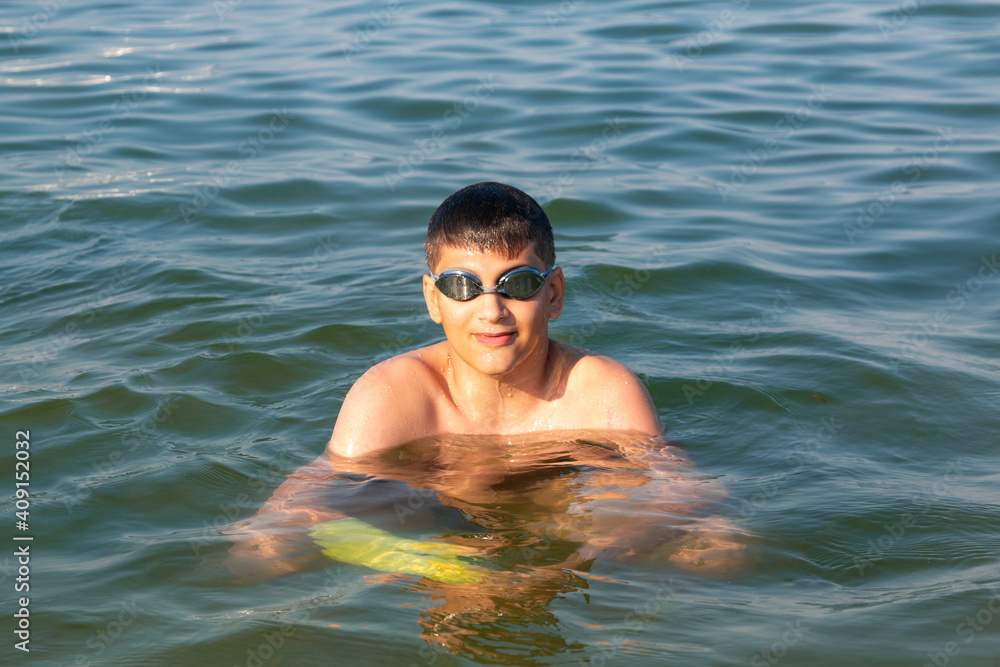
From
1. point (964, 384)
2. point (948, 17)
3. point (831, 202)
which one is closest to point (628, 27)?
point (948, 17)

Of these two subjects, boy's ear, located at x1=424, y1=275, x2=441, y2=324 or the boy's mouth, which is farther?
boy's ear, located at x1=424, y1=275, x2=441, y2=324

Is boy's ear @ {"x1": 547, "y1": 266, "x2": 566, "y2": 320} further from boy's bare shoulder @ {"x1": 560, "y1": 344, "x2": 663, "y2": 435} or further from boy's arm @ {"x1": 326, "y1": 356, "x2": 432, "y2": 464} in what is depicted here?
boy's arm @ {"x1": 326, "y1": 356, "x2": 432, "y2": 464}

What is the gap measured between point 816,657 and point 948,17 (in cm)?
1344

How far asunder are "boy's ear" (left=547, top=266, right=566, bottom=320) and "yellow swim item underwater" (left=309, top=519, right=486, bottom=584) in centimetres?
119

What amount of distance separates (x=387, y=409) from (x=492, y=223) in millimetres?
941

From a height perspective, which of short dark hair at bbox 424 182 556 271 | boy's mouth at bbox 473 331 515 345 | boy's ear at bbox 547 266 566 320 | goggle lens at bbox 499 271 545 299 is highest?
short dark hair at bbox 424 182 556 271

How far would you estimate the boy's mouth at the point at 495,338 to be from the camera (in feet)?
14.6

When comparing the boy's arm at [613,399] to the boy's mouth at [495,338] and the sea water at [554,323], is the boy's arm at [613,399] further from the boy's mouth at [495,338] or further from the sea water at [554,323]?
the boy's mouth at [495,338]

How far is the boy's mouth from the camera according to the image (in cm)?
445

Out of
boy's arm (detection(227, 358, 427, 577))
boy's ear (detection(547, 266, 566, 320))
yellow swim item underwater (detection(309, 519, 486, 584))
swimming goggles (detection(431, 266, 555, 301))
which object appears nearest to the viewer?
yellow swim item underwater (detection(309, 519, 486, 584))

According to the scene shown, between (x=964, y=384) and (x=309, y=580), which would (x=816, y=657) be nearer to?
(x=309, y=580)

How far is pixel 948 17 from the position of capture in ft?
47.9

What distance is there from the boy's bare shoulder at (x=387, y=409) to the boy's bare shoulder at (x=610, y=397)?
65 centimetres

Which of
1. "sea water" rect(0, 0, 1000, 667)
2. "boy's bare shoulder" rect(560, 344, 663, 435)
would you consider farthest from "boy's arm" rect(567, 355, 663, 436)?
"sea water" rect(0, 0, 1000, 667)
